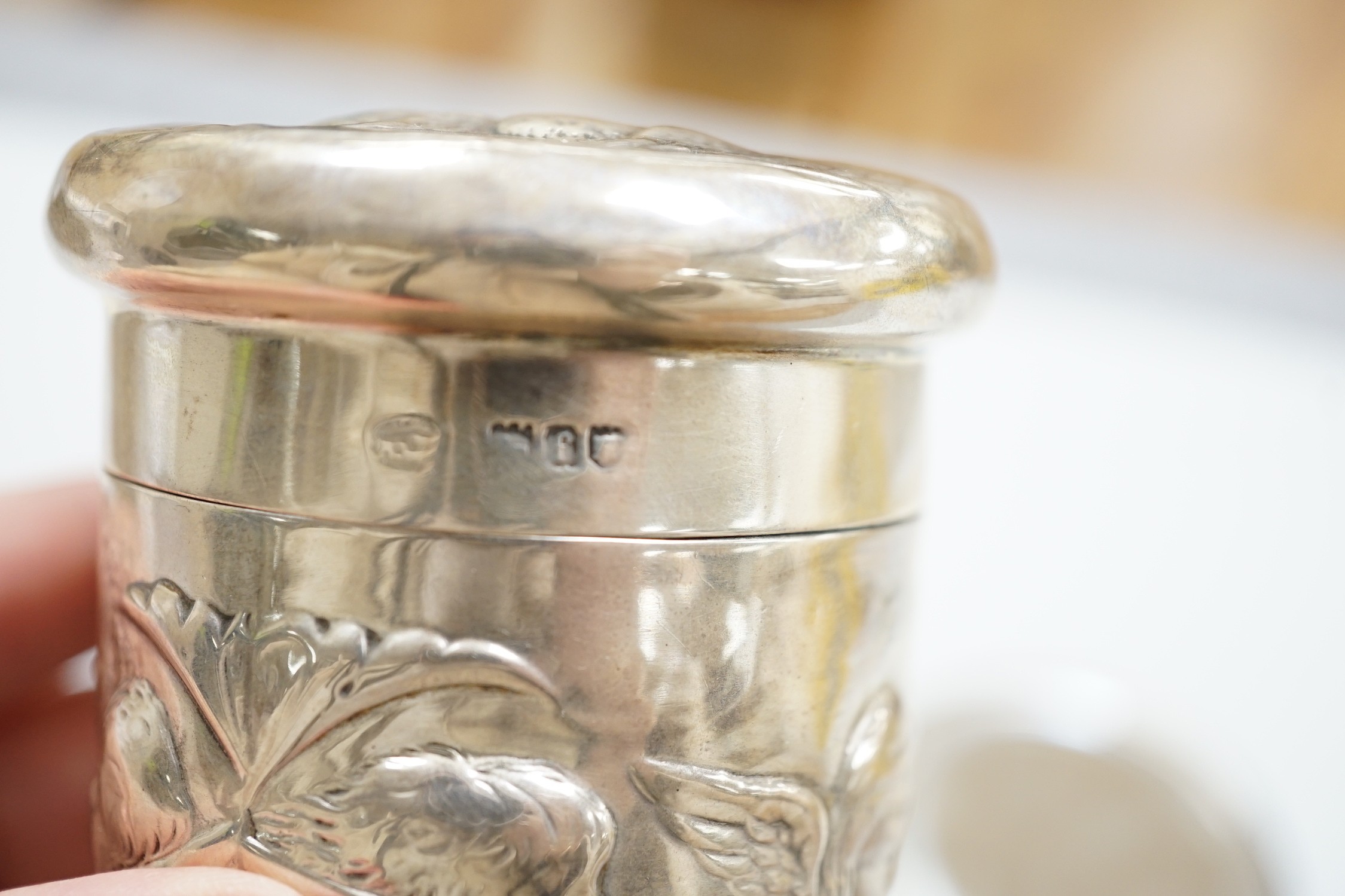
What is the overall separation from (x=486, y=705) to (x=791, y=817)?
10cm

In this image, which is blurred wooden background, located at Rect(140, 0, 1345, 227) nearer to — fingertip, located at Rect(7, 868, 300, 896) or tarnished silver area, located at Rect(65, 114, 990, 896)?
tarnished silver area, located at Rect(65, 114, 990, 896)

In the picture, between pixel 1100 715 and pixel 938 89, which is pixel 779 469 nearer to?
pixel 1100 715

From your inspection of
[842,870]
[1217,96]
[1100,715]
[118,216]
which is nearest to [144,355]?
[118,216]

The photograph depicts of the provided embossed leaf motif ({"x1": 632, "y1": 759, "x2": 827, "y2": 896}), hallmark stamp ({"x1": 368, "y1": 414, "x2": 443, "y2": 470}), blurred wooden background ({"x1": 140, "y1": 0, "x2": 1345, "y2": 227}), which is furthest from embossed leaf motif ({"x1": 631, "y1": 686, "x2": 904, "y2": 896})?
blurred wooden background ({"x1": 140, "y1": 0, "x2": 1345, "y2": 227})

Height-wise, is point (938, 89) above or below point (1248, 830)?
above

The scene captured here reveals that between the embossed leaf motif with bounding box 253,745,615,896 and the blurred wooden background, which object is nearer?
the embossed leaf motif with bounding box 253,745,615,896

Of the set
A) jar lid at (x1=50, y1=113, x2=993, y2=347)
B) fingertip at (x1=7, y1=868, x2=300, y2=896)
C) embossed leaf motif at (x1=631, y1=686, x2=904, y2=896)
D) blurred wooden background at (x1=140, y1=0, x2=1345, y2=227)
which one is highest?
blurred wooden background at (x1=140, y1=0, x2=1345, y2=227)

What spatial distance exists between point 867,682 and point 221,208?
0.24 m

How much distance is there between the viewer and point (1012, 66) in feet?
2.82

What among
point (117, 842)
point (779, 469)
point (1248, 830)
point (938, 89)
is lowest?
point (1248, 830)

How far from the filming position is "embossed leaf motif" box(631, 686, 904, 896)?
320mm

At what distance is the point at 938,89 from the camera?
2.85 feet

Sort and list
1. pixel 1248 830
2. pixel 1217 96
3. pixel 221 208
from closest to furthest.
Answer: pixel 221 208
pixel 1248 830
pixel 1217 96

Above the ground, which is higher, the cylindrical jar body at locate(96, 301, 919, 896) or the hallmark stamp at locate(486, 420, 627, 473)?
the hallmark stamp at locate(486, 420, 627, 473)
